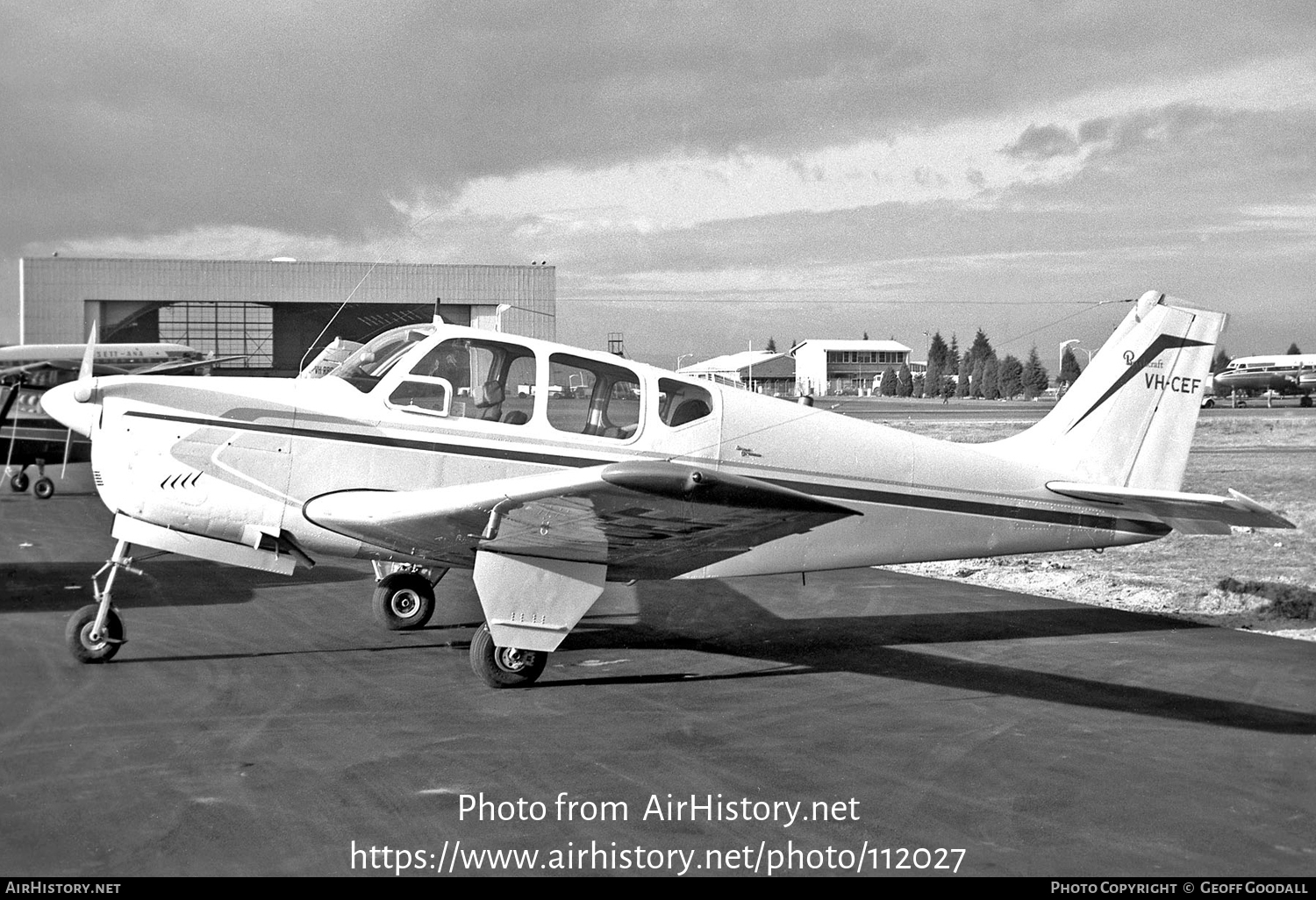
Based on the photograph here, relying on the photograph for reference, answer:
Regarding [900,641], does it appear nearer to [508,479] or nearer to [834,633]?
[834,633]

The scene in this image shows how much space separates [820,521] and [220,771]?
11.0ft

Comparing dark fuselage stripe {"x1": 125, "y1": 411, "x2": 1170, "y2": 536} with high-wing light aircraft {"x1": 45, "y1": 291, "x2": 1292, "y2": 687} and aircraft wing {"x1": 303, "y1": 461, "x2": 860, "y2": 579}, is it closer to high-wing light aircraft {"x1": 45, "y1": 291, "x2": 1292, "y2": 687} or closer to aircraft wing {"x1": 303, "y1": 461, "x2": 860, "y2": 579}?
high-wing light aircraft {"x1": 45, "y1": 291, "x2": 1292, "y2": 687}

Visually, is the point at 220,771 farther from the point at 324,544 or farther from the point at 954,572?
the point at 954,572

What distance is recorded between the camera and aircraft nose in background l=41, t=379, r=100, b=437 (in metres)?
7.16

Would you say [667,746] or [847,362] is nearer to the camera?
[667,746]

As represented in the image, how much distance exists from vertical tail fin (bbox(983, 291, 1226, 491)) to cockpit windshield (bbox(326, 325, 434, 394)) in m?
4.56

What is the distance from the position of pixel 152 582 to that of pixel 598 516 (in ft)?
22.9

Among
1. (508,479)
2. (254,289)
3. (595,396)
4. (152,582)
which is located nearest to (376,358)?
(508,479)

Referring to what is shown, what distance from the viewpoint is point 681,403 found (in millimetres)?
7535

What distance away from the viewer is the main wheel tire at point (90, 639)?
7.35m

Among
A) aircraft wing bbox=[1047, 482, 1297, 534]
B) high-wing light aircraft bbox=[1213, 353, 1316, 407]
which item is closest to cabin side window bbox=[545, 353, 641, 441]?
aircraft wing bbox=[1047, 482, 1297, 534]

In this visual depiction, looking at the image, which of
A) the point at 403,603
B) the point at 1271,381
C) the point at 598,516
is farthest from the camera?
the point at 1271,381

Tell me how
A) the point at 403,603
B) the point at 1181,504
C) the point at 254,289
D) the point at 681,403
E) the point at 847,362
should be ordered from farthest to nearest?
the point at 847,362 → the point at 254,289 → the point at 403,603 → the point at 1181,504 → the point at 681,403
